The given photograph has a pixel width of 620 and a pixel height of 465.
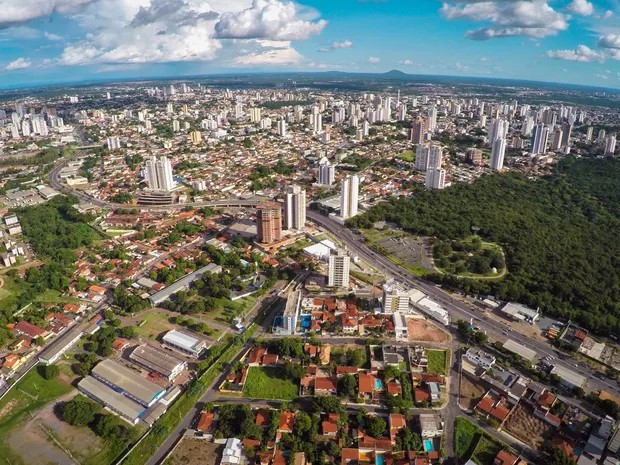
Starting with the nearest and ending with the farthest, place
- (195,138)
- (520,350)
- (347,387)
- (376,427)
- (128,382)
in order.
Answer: (376,427), (347,387), (128,382), (520,350), (195,138)

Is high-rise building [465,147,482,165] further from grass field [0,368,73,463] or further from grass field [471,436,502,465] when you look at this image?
grass field [0,368,73,463]

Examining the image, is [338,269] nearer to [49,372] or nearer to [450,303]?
[450,303]

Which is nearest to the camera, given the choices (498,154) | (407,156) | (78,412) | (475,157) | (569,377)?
(78,412)

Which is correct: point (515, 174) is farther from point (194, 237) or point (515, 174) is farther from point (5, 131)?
point (5, 131)

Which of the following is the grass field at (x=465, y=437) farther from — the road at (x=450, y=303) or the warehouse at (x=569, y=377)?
the road at (x=450, y=303)

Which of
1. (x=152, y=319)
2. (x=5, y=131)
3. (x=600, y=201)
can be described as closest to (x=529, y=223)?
(x=600, y=201)

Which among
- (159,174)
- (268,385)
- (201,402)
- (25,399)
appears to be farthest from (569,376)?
(159,174)

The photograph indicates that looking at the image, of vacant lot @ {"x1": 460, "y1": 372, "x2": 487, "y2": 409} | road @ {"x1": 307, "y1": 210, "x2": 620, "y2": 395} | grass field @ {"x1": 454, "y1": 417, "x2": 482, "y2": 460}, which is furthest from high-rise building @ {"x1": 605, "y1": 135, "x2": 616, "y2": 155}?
grass field @ {"x1": 454, "y1": 417, "x2": 482, "y2": 460}

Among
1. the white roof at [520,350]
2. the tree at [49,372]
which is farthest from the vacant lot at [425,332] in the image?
the tree at [49,372]
